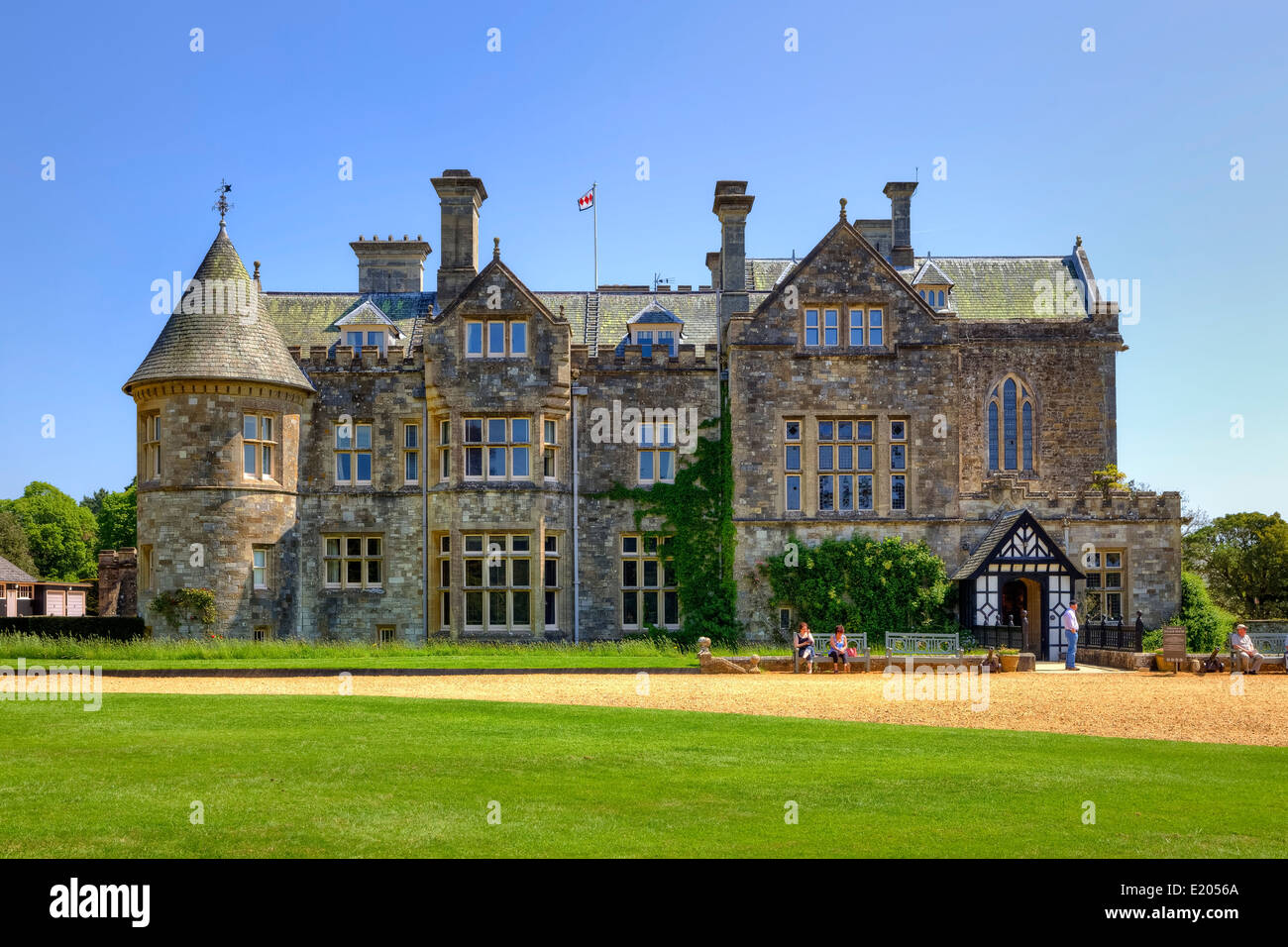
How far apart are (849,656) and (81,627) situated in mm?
19494

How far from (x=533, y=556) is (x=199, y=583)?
8729 mm

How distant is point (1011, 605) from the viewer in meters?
→ 32.4

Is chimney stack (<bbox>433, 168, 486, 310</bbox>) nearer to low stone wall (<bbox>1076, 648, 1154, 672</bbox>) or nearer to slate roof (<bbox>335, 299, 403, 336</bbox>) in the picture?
slate roof (<bbox>335, 299, 403, 336</bbox>)

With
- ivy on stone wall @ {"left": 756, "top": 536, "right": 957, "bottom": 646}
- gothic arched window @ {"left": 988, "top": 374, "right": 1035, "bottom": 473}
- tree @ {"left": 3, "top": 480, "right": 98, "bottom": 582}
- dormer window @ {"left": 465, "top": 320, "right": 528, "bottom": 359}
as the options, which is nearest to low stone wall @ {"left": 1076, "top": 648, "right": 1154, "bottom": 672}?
ivy on stone wall @ {"left": 756, "top": 536, "right": 957, "bottom": 646}

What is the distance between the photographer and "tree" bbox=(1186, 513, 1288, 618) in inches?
2067

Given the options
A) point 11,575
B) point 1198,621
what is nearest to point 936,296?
point 1198,621

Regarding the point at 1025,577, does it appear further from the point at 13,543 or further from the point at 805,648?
the point at 13,543

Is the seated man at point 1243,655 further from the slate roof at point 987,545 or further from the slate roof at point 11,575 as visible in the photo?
the slate roof at point 11,575

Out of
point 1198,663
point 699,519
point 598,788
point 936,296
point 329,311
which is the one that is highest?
point 936,296

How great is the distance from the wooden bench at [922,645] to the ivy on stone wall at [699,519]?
17.8 feet

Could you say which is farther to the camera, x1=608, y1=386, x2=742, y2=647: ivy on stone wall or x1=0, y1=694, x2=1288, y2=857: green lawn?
x1=608, y1=386, x2=742, y2=647: ivy on stone wall

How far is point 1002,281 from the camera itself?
39.6 metres

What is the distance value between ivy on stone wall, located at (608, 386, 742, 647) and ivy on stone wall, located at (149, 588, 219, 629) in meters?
11.1
